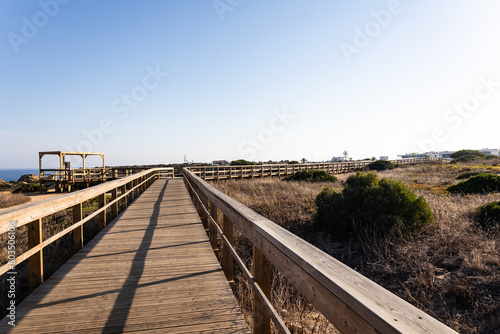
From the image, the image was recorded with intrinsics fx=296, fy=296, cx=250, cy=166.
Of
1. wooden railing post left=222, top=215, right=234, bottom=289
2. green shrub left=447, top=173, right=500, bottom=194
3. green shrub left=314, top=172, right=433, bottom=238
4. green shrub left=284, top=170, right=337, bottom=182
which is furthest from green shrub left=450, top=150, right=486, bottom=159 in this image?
wooden railing post left=222, top=215, right=234, bottom=289

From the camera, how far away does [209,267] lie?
3.83 meters

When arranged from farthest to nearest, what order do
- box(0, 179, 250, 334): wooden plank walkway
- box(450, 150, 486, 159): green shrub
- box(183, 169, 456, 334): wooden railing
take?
box(450, 150, 486, 159): green shrub → box(0, 179, 250, 334): wooden plank walkway → box(183, 169, 456, 334): wooden railing

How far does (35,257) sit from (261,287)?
275 centimetres

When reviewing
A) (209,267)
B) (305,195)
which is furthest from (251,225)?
(305,195)

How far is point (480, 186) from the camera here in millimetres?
11477

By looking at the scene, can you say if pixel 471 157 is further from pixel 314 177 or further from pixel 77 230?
pixel 77 230

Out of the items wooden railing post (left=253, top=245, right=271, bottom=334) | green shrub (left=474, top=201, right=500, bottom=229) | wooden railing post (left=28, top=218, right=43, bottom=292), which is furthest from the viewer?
green shrub (left=474, top=201, right=500, bottom=229)

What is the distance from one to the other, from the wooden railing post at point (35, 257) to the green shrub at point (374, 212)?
5972mm

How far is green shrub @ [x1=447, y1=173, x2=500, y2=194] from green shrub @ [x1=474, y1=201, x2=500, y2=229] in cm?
446

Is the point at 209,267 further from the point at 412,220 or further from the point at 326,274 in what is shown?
the point at 412,220

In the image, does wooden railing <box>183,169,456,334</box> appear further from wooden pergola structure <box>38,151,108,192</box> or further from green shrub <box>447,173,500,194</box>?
wooden pergola structure <box>38,151,108,192</box>

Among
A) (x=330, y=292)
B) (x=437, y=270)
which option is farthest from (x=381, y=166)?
(x=330, y=292)

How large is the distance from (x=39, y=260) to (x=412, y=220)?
23.8 ft

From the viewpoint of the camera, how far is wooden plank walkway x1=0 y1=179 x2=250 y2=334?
8.12ft
